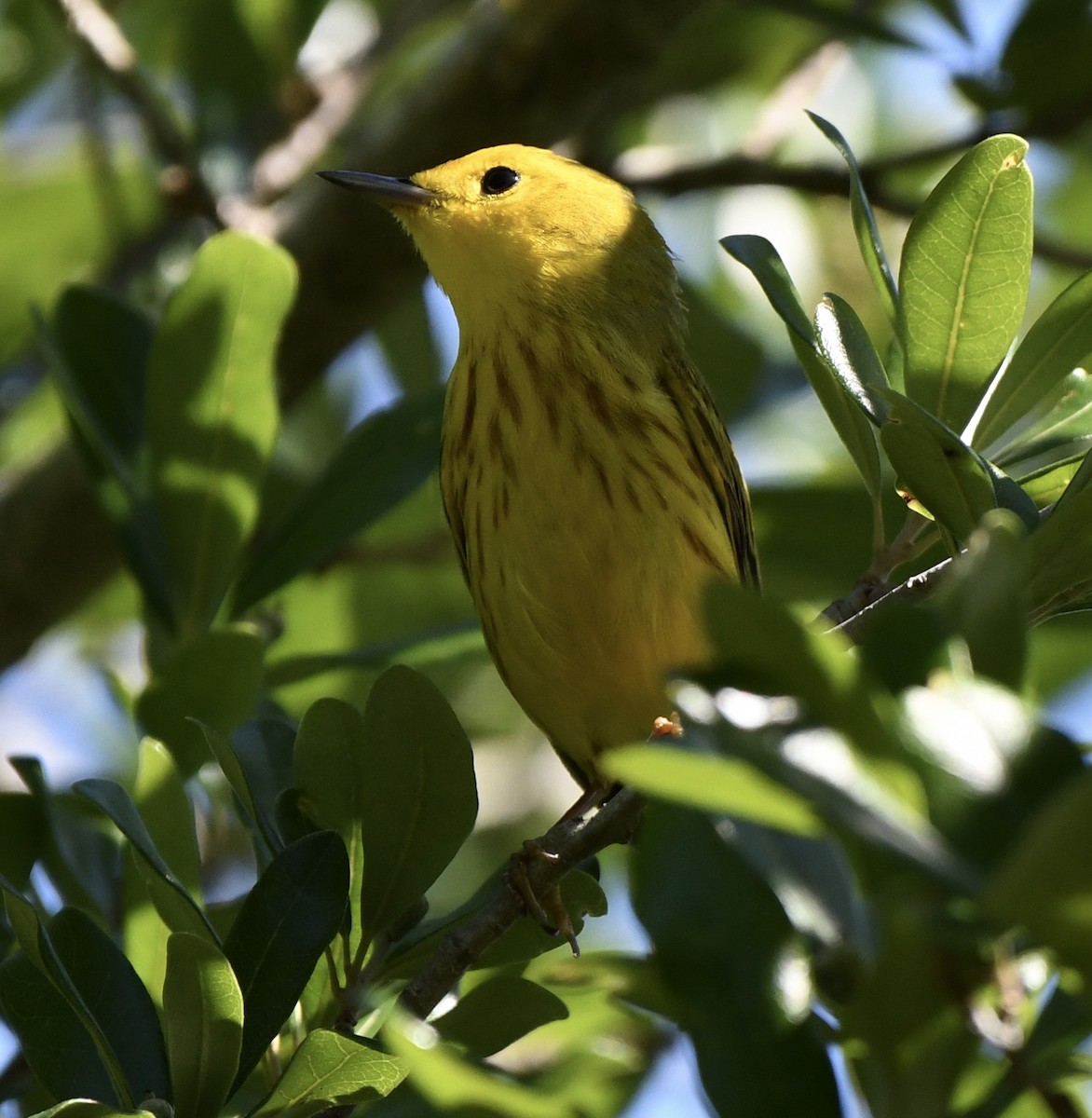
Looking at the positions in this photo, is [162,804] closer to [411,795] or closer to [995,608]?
[411,795]

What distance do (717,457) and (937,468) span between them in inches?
61.4

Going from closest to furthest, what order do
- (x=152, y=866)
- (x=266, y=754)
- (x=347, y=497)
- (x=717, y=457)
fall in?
(x=152, y=866) → (x=266, y=754) → (x=347, y=497) → (x=717, y=457)

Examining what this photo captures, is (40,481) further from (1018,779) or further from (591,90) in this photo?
A: (1018,779)

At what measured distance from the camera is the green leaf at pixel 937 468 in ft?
5.56

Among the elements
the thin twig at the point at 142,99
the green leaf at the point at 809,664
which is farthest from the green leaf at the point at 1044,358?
the thin twig at the point at 142,99

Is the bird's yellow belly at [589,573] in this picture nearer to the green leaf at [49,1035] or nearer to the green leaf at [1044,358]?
the green leaf at [1044,358]

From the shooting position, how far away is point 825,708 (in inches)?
44.8

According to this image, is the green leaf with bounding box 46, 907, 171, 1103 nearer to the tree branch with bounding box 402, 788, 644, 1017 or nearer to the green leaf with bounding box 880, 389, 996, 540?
the tree branch with bounding box 402, 788, 644, 1017

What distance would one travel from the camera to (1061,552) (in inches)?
65.2

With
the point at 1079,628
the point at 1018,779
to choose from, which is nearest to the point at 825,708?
the point at 1018,779

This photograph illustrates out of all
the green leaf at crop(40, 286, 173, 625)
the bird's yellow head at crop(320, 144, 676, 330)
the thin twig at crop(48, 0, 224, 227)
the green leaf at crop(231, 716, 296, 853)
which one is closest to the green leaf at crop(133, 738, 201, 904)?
the green leaf at crop(231, 716, 296, 853)

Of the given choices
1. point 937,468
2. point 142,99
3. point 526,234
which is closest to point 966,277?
point 937,468

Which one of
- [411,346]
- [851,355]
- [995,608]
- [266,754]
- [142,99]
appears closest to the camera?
[995,608]

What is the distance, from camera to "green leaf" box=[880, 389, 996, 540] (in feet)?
5.56
